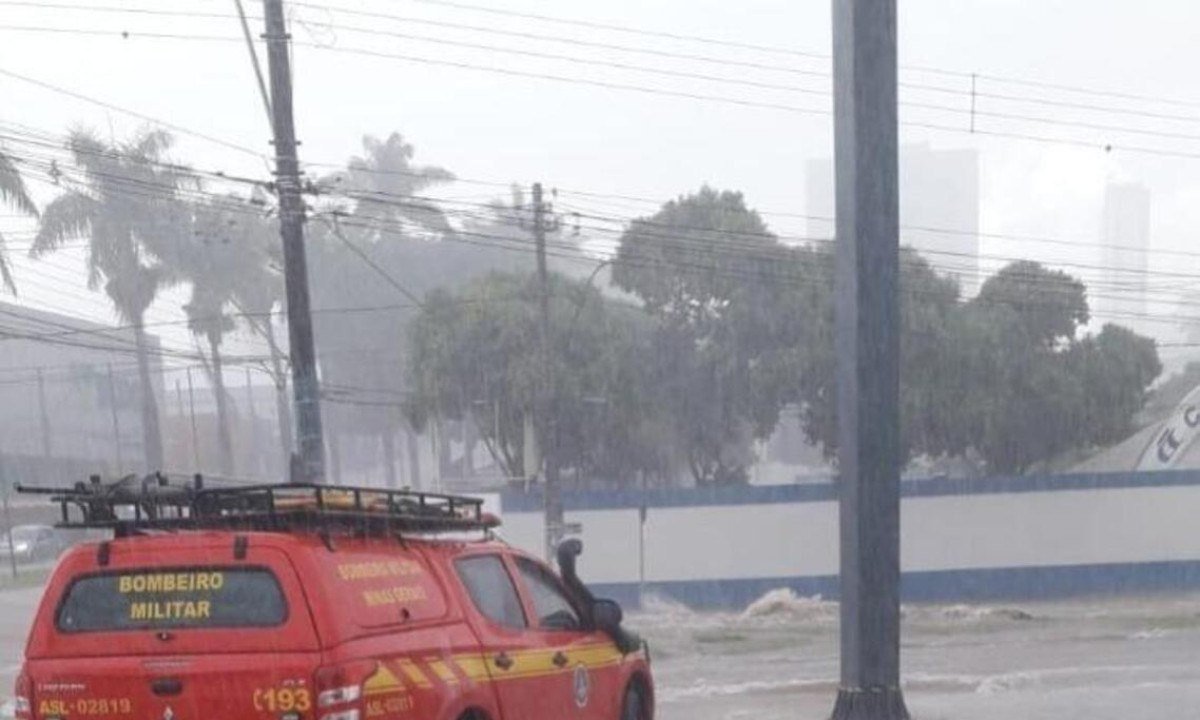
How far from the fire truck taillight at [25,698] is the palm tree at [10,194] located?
1500 centimetres

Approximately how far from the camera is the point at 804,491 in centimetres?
4328

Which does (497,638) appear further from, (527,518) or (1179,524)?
(1179,524)

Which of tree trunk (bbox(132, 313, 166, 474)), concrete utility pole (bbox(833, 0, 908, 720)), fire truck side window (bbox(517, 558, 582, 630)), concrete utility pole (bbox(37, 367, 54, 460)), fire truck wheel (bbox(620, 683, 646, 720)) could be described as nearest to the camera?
fire truck side window (bbox(517, 558, 582, 630))

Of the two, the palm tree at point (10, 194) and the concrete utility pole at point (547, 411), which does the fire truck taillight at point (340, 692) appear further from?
the concrete utility pole at point (547, 411)

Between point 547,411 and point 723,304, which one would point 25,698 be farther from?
point 723,304

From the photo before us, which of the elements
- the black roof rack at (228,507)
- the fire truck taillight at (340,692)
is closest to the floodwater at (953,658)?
the black roof rack at (228,507)

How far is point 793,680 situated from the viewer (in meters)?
21.5

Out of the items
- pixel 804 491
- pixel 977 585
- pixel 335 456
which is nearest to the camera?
pixel 804 491

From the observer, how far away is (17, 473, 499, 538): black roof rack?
351 inches

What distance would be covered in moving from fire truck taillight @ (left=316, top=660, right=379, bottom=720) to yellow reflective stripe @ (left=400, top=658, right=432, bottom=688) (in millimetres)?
405

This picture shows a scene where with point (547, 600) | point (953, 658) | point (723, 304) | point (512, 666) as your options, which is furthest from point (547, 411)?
point (512, 666)

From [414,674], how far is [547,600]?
2239mm

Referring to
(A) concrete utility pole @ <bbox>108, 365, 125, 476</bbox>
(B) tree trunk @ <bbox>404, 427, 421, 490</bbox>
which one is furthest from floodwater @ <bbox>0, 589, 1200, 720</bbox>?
(B) tree trunk @ <bbox>404, 427, 421, 490</bbox>

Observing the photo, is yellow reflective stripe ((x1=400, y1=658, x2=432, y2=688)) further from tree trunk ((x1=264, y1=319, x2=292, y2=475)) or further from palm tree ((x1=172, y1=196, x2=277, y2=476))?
palm tree ((x1=172, y1=196, x2=277, y2=476))
